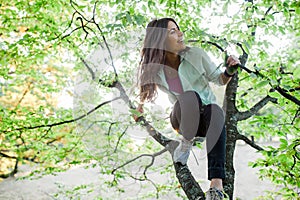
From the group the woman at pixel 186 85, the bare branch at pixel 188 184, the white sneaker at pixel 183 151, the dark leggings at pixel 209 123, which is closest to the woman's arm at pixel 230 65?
the woman at pixel 186 85

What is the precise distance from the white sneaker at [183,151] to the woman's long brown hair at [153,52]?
0.99ft

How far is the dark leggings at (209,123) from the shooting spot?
133 centimetres

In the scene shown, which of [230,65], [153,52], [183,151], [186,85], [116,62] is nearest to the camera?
[230,65]

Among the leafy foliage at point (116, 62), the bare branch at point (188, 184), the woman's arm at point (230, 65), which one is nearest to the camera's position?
the woman's arm at point (230, 65)

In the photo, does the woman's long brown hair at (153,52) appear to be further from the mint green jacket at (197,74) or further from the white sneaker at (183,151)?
the white sneaker at (183,151)

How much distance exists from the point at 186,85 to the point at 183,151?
394 mm

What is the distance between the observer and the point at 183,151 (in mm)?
1688

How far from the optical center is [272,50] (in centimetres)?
293

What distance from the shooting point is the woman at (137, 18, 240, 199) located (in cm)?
134

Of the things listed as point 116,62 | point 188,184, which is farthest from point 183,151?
point 116,62

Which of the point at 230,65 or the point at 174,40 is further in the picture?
the point at 174,40

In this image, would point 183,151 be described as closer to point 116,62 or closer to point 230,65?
point 230,65

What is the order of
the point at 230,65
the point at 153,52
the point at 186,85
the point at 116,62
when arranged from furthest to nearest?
the point at 116,62, the point at 153,52, the point at 186,85, the point at 230,65

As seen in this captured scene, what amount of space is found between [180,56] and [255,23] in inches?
21.3
